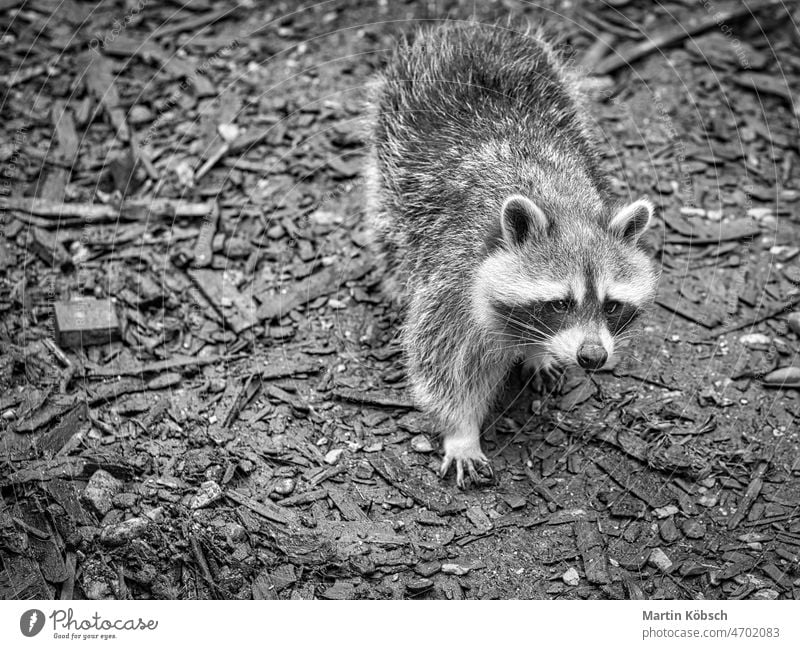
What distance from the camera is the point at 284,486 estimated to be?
16.7 ft

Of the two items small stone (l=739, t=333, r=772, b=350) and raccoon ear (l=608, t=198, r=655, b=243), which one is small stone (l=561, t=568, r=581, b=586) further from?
small stone (l=739, t=333, r=772, b=350)

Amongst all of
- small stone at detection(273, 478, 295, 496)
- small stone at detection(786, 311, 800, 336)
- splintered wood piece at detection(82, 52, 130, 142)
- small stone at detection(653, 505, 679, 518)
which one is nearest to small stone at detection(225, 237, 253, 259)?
splintered wood piece at detection(82, 52, 130, 142)

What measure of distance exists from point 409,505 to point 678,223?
3.35 meters

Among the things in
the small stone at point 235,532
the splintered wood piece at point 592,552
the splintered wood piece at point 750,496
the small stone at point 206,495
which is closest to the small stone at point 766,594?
the splintered wood piece at point 750,496

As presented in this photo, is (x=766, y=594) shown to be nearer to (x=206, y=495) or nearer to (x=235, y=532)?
(x=235, y=532)

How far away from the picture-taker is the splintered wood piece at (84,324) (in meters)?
5.75

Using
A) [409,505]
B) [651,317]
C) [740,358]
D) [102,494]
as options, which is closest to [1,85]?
[102,494]

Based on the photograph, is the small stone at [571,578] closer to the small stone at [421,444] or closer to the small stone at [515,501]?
the small stone at [515,501]

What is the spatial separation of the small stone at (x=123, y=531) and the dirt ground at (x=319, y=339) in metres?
0.01

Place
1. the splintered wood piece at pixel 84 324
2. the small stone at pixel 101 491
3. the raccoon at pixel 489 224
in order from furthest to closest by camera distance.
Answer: the splintered wood piece at pixel 84 324
the small stone at pixel 101 491
the raccoon at pixel 489 224

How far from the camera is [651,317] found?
6156 mm

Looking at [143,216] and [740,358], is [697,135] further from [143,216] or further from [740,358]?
[143,216]

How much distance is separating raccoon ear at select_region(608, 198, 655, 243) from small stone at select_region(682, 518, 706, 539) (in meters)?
1.69
